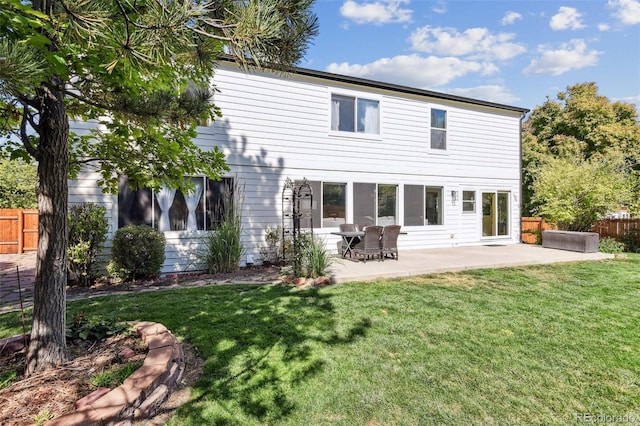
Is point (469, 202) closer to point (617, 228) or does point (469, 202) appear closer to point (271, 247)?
point (617, 228)

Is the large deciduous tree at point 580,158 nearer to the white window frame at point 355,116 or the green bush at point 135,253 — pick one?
the white window frame at point 355,116

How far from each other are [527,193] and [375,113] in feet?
44.9

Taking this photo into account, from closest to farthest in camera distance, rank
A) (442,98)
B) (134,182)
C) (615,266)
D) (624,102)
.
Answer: (134,182)
(615,266)
(442,98)
(624,102)

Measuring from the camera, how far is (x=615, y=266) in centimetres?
803

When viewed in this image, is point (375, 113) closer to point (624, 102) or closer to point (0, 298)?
point (0, 298)

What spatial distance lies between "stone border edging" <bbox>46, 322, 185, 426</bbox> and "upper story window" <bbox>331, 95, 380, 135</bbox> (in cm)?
788

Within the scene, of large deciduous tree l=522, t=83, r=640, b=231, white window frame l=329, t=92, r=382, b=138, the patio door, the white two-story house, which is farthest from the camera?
the patio door

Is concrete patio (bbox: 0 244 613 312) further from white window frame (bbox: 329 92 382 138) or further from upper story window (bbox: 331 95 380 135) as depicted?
upper story window (bbox: 331 95 380 135)

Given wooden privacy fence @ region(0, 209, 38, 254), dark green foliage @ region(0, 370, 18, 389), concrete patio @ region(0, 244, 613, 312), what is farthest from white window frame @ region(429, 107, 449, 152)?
wooden privacy fence @ region(0, 209, 38, 254)

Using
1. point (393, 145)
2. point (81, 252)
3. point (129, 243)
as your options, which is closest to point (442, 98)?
point (393, 145)

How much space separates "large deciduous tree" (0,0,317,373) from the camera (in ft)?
5.19

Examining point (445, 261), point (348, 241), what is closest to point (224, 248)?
point (348, 241)

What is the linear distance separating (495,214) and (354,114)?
23.2ft

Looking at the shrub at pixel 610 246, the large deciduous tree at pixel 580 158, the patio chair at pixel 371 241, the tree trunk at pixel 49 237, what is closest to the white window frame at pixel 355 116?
the patio chair at pixel 371 241
